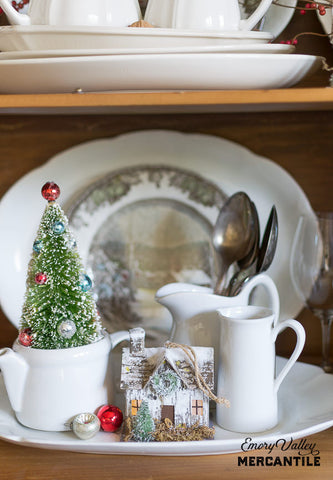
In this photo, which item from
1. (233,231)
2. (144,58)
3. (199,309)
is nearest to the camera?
(144,58)

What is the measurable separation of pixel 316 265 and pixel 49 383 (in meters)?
0.42

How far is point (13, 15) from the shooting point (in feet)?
1.99

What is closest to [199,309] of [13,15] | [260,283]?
[260,283]

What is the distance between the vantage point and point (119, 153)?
34.0 inches

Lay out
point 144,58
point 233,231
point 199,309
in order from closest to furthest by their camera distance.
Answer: point 144,58, point 199,309, point 233,231

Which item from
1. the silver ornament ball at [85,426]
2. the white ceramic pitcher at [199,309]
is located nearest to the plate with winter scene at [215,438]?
the silver ornament ball at [85,426]

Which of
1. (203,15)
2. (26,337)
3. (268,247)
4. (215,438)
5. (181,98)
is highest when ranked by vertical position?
(203,15)

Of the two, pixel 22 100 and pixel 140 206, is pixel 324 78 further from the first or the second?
pixel 22 100

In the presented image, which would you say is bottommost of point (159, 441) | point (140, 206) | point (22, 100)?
point (159, 441)

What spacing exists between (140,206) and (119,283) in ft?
0.43

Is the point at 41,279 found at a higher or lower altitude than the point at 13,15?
lower

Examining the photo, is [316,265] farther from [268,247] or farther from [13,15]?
[13,15]

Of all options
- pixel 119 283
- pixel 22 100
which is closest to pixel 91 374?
pixel 119 283

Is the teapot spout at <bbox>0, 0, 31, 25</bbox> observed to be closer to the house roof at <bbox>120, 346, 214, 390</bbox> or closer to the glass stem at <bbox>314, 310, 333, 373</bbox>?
the house roof at <bbox>120, 346, 214, 390</bbox>
